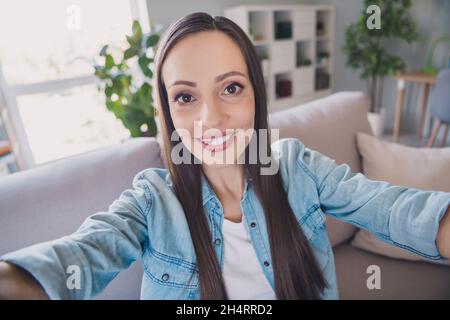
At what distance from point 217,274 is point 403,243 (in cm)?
31

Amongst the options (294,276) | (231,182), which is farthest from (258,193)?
(294,276)

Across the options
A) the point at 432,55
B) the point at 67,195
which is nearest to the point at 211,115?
the point at 67,195

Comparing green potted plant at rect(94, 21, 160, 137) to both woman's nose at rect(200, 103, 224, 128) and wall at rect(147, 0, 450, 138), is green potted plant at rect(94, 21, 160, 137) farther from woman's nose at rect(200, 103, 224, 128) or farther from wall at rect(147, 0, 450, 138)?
wall at rect(147, 0, 450, 138)

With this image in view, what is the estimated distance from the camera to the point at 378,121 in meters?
2.98

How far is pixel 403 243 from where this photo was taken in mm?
471

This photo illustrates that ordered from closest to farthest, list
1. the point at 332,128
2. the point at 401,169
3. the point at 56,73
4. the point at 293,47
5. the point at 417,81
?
the point at 401,169 → the point at 332,128 → the point at 56,73 → the point at 417,81 → the point at 293,47

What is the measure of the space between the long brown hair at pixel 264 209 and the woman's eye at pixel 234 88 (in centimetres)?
4

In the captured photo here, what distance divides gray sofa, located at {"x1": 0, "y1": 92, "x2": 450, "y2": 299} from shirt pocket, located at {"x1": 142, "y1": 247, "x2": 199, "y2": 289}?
0.72 ft

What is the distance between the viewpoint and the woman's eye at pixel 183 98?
18.8 inches

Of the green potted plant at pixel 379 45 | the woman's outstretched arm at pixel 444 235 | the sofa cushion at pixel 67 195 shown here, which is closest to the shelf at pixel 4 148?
the sofa cushion at pixel 67 195

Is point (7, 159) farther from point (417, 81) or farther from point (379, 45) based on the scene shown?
point (379, 45)

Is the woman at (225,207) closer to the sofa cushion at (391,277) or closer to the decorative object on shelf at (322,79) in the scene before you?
the sofa cushion at (391,277)

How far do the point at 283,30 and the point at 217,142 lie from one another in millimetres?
2705

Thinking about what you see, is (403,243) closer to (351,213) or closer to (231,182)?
(351,213)
